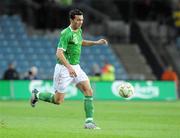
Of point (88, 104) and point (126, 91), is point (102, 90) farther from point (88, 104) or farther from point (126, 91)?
point (88, 104)

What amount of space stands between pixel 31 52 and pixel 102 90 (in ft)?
27.7

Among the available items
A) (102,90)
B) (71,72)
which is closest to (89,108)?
(71,72)

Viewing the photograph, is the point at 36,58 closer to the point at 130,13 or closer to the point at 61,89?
the point at 130,13

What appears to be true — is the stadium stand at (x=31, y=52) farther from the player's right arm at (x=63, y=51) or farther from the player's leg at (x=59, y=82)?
the player's right arm at (x=63, y=51)

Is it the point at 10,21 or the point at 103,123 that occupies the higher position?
the point at 10,21

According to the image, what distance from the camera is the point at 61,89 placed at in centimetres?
1759

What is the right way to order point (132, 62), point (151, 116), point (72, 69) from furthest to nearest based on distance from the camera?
point (132, 62) < point (151, 116) < point (72, 69)

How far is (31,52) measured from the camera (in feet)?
138

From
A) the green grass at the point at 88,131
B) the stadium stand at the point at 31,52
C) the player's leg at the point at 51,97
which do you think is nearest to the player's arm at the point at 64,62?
the player's leg at the point at 51,97

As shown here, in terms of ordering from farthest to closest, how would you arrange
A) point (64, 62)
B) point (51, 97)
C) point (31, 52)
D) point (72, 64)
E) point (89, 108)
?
point (31, 52), point (51, 97), point (72, 64), point (89, 108), point (64, 62)

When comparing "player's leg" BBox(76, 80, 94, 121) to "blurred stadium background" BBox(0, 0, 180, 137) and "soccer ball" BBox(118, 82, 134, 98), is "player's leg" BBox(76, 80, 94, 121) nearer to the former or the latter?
"soccer ball" BBox(118, 82, 134, 98)

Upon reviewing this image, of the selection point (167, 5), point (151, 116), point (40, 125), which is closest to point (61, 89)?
point (40, 125)

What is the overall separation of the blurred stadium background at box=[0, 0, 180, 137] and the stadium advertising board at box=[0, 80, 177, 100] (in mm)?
4907

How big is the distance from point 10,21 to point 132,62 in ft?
24.4
